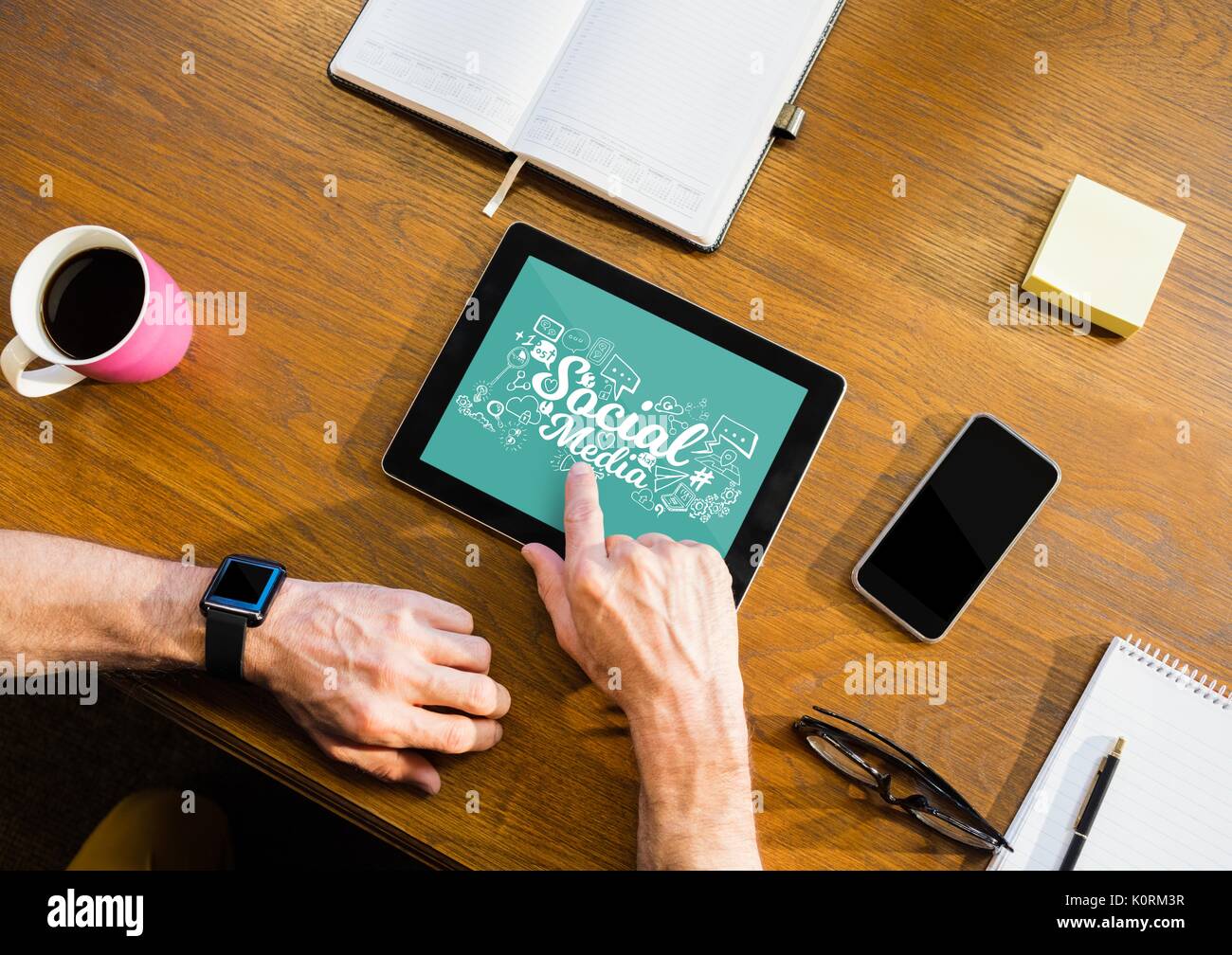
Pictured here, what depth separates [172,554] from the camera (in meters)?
0.89

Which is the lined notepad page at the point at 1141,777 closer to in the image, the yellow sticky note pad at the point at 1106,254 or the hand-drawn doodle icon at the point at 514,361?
the yellow sticky note pad at the point at 1106,254

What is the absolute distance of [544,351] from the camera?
0.91m

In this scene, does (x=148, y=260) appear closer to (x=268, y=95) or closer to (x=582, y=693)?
(x=268, y=95)

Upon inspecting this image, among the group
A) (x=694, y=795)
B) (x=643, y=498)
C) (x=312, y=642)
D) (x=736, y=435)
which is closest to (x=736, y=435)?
(x=736, y=435)

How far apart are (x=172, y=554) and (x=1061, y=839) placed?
103 cm

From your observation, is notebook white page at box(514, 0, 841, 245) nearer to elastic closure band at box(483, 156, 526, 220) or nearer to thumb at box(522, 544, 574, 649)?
elastic closure band at box(483, 156, 526, 220)

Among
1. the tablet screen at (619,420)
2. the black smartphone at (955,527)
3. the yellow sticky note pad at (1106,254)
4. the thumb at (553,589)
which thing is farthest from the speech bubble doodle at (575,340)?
the yellow sticky note pad at (1106,254)

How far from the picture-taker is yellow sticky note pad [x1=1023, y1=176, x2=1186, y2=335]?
0.91 metres

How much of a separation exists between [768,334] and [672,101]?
0.98 feet

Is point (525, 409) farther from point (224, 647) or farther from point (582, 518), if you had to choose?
point (224, 647)

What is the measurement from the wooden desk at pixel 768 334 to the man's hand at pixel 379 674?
0.03 m

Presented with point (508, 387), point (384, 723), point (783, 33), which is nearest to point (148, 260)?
point (508, 387)

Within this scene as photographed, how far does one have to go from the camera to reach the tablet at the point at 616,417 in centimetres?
89

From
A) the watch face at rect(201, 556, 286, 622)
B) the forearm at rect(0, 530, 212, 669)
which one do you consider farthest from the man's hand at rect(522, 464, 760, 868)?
the forearm at rect(0, 530, 212, 669)
